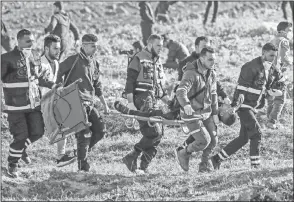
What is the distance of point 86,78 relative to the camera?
11781 mm

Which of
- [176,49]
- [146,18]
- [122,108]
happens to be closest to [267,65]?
[122,108]

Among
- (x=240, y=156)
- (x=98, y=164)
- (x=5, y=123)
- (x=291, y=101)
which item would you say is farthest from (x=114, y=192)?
(x=291, y=101)

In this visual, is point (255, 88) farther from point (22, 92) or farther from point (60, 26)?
point (60, 26)

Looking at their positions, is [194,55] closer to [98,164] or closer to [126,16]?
[98,164]

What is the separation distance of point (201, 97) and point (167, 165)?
2.09 metres

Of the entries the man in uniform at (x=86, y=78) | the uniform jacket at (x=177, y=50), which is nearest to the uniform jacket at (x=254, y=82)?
the man in uniform at (x=86, y=78)

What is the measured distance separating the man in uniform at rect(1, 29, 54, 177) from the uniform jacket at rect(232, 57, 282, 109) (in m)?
3.12

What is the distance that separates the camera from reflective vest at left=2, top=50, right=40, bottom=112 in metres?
11.6

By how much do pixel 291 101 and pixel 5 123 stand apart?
22.3 ft

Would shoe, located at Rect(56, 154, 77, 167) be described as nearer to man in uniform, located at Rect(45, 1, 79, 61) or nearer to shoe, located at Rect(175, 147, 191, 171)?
shoe, located at Rect(175, 147, 191, 171)

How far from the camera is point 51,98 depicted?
11617 mm

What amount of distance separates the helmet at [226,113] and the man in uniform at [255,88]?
0.76ft

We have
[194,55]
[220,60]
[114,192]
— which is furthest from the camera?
[220,60]

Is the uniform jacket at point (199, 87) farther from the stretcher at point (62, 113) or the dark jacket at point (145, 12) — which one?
the dark jacket at point (145, 12)
